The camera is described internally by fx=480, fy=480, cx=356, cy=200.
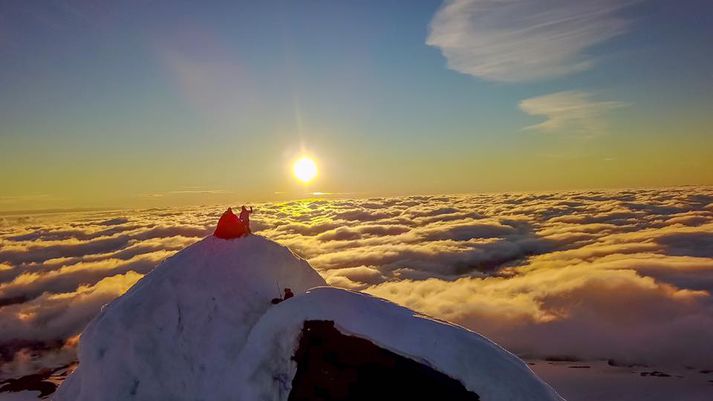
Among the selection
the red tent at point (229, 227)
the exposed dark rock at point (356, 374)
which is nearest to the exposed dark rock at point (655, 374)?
the red tent at point (229, 227)

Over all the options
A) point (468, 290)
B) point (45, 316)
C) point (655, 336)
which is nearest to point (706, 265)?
point (655, 336)

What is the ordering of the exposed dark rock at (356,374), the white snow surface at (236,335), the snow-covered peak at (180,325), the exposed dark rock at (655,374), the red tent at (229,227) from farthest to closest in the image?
the exposed dark rock at (655,374), the red tent at (229,227), the snow-covered peak at (180,325), the white snow surface at (236,335), the exposed dark rock at (356,374)

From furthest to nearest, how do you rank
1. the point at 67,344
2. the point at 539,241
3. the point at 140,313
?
the point at 539,241
the point at 67,344
the point at 140,313

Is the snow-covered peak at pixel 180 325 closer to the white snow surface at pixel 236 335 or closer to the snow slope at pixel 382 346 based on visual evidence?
the white snow surface at pixel 236 335

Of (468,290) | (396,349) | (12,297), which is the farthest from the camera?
(12,297)

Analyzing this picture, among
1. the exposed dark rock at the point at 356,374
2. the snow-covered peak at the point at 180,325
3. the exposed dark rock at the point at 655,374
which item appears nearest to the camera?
the exposed dark rock at the point at 356,374

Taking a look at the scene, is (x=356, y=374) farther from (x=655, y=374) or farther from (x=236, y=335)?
(x=655, y=374)

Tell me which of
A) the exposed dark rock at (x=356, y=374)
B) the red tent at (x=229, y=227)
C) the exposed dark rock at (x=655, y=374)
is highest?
the red tent at (x=229, y=227)

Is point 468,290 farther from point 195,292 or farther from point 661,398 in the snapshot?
point 195,292

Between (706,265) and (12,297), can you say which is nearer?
(706,265)
